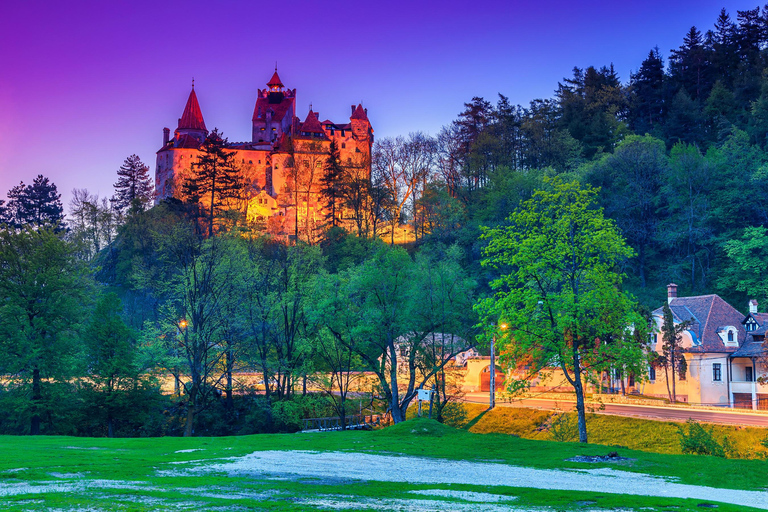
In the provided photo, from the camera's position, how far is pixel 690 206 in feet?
228

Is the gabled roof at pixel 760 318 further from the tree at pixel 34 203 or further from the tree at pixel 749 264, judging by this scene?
the tree at pixel 34 203

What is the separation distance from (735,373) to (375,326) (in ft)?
92.7

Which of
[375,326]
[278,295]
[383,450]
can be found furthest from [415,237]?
[383,450]

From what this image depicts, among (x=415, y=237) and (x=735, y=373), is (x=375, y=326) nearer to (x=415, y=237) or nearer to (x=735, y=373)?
(x=735, y=373)

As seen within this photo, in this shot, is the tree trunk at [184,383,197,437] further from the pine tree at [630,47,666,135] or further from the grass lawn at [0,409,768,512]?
the pine tree at [630,47,666,135]

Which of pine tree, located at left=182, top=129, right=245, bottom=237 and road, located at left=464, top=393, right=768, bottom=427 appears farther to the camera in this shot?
pine tree, located at left=182, top=129, right=245, bottom=237

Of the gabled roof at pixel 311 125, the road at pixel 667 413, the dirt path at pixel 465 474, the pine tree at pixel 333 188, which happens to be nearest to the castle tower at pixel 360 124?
the gabled roof at pixel 311 125

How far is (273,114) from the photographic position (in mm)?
124500

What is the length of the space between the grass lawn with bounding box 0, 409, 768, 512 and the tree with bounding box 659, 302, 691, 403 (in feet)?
88.2

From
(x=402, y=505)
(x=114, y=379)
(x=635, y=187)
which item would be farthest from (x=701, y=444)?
(x=635, y=187)

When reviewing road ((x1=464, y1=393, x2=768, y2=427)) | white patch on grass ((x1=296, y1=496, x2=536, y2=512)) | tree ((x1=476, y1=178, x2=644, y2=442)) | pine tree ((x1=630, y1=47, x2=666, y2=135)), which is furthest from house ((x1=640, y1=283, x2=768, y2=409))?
pine tree ((x1=630, y1=47, x2=666, y2=135))

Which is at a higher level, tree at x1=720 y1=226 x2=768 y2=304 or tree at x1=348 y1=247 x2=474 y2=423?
tree at x1=720 y1=226 x2=768 y2=304

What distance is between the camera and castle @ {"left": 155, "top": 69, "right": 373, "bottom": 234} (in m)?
110

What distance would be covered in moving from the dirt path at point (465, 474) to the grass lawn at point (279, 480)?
2.29 feet
